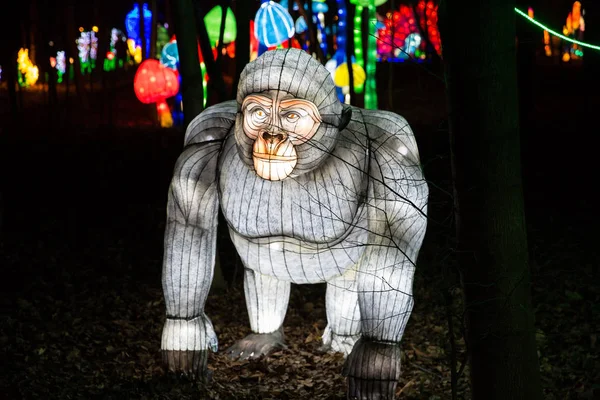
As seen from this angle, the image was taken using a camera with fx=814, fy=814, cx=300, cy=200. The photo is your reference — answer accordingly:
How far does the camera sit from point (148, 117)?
22.1m

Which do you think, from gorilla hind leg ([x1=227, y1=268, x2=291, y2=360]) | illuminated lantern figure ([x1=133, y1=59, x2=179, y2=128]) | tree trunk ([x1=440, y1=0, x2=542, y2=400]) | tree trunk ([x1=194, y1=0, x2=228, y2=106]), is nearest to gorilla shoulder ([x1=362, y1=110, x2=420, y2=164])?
tree trunk ([x1=440, y1=0, x2=542, y2=400])

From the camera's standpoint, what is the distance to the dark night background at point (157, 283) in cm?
507

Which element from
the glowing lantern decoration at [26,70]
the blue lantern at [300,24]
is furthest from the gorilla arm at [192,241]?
the glowing lantern decoration at [26,70]

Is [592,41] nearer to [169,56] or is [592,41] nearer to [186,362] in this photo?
[169,56]

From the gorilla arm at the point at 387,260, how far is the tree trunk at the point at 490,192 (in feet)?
3.08

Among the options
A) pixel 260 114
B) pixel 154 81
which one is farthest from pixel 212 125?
pixel 154 81

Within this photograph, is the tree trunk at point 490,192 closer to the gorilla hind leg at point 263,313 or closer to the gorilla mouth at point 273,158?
the gorilla mouth at point 273,158

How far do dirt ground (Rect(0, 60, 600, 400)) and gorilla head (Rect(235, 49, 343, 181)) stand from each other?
25.3 inches

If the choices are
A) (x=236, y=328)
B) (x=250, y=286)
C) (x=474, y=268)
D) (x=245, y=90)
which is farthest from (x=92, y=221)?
(x=474, y=268)

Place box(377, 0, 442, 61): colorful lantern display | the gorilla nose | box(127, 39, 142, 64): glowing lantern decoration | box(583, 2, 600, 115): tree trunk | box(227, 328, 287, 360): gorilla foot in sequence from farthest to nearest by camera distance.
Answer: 1. box(127, 39, 142, 64): glowing lantern decoration
2. box(583, 2, 600, 115): tree trunk
3. box(227, 328, 287, 360): gorilla foot
4. the gorilla nose
5. box(377, 0, 442, 61): colorful lantern display

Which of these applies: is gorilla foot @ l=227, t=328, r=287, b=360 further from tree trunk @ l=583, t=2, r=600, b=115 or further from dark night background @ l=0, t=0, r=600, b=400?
tree trunk @ l=583, t=2, r=600, b=115

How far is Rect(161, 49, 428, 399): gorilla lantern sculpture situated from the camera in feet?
13.8

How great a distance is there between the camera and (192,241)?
15.4 ft

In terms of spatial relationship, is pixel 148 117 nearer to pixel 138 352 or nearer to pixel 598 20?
pixel 598 20
